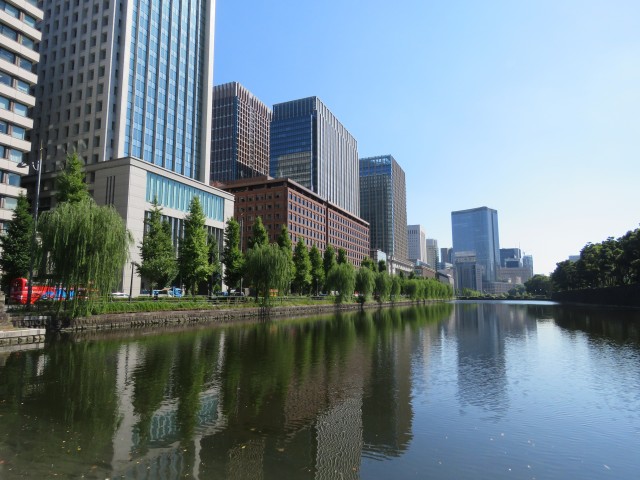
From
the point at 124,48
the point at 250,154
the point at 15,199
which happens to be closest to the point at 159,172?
the point at 15,199

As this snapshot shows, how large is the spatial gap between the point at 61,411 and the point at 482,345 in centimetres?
2663

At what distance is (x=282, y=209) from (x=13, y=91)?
252ft

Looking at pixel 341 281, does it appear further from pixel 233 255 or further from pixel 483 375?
pixel 483 375

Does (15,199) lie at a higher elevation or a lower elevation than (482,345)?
higher

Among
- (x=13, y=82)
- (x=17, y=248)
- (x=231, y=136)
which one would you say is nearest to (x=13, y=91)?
(x=13, y=82)

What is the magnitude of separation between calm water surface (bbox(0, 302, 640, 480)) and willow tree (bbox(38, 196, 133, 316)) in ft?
30.7

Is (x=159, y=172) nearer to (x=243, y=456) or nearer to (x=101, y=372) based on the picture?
(x=101, y=372)

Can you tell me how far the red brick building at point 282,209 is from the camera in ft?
423

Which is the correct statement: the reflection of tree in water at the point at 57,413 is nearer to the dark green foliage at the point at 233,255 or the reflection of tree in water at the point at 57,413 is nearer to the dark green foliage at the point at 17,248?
the dark green foliage at the point at 17,248

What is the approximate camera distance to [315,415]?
39.9ft

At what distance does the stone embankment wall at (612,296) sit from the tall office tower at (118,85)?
94832mm

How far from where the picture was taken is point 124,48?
77750 mm

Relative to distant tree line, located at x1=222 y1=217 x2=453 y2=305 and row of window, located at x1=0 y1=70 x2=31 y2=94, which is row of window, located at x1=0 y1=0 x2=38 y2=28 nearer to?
row of window, located at x1=0 y1=70 x2=31 y2=94

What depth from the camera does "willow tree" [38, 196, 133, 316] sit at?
31.6 metres
